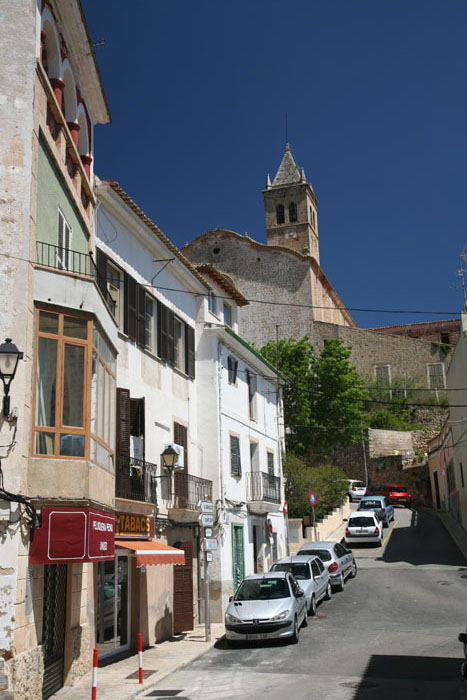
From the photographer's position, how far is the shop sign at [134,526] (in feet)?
47.5

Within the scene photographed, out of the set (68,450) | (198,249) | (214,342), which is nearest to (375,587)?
(214,342)

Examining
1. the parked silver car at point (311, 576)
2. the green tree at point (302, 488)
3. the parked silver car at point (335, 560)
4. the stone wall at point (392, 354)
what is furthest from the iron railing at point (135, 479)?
the stone wall at point (392, 354)

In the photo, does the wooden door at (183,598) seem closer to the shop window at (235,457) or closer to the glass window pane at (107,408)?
the shop window at (235,457)

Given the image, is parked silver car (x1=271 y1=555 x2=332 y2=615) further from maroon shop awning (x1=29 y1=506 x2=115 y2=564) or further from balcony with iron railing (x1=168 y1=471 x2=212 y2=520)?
maroon shop awning (x1=29 y1=506 x2=115 y2=564)

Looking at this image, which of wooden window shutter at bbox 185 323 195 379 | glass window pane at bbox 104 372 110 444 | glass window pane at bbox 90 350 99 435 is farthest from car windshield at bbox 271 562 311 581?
glass window pane at bbox 90 350 99 435

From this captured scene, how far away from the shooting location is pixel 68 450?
10227 millimetres

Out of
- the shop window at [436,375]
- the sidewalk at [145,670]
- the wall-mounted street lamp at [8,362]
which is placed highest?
the shop window at [436,375]

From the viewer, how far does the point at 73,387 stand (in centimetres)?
1039

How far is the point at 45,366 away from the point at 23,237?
192 centimetres

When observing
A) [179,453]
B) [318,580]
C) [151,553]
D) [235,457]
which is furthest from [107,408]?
[235,457]

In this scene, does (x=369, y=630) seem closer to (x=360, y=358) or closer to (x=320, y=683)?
(x=320, y=683)

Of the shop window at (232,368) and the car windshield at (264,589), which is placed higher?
the shop window at (232,368)

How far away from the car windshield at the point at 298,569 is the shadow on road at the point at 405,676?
652 cm

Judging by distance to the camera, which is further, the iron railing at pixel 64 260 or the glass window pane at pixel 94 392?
the iron railing at pixel 64 260
